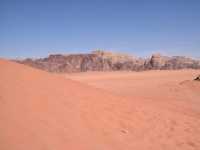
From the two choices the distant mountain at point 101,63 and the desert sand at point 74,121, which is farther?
the distant mountain at point 101,63

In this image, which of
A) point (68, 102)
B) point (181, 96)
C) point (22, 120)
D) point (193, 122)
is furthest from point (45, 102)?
point (181, 96)

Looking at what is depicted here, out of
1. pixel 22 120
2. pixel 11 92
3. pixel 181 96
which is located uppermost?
pixel 11 92

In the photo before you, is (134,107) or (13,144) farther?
(134,107)

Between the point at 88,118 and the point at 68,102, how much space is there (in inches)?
36.6

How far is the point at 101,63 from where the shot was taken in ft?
350

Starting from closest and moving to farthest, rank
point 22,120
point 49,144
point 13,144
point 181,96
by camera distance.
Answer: point 13,144 → point 49,144 → point 22,120 → point 181,96

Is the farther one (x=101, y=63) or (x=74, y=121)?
(x=101, y=63)

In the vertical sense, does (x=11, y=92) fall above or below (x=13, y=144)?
above

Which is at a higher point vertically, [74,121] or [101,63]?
[74,121]

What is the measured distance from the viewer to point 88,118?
6.75m

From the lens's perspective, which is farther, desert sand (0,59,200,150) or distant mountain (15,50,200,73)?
distant mountain (15,50,200,73)

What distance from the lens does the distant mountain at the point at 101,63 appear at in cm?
10125

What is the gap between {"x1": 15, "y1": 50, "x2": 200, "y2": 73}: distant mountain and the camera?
101250 mm

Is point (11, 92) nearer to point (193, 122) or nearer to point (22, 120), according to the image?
point (22, 120)
